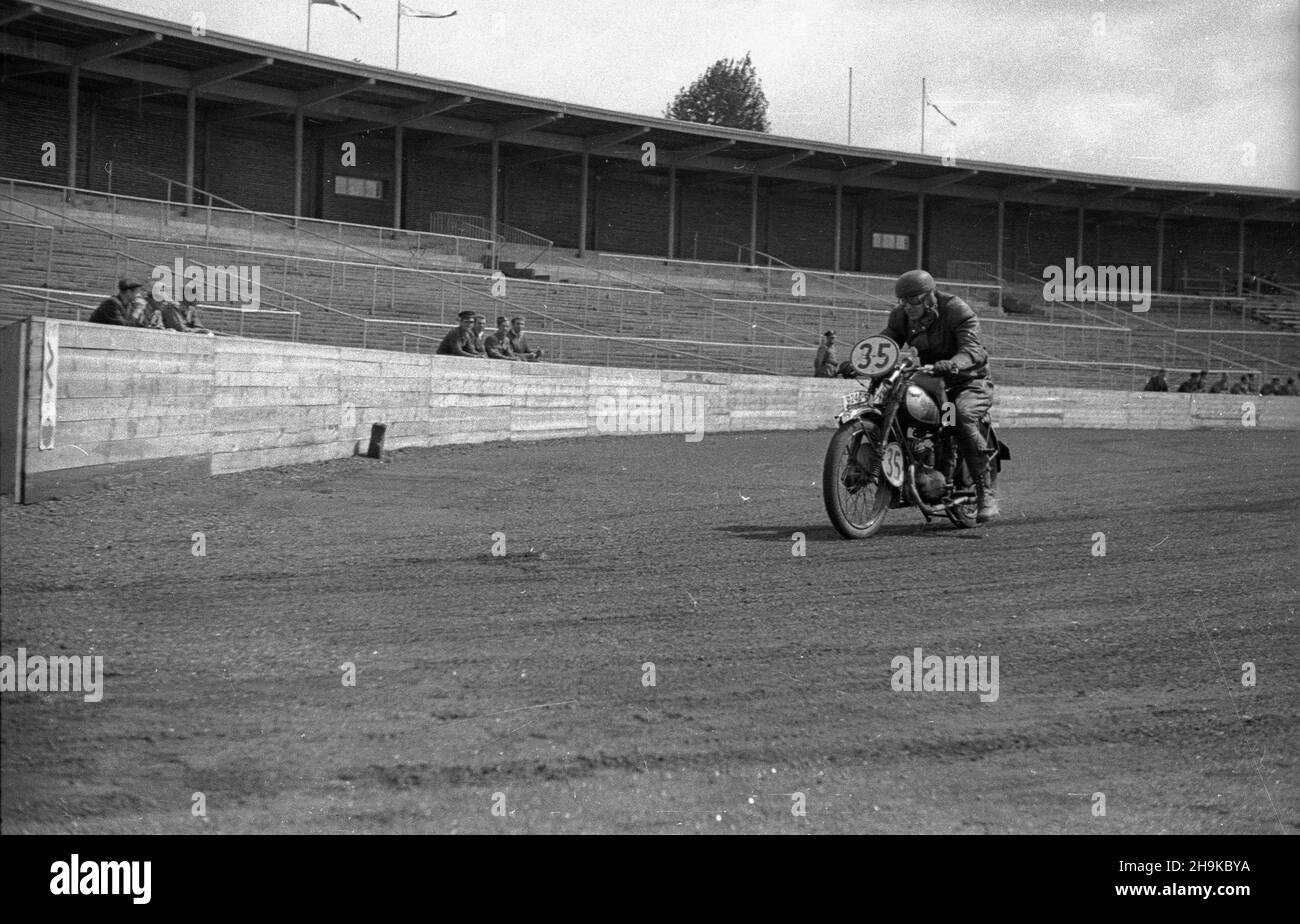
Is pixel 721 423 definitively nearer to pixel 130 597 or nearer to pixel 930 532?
pixel 930 532

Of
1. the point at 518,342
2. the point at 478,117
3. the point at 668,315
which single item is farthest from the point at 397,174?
the point at 518,342

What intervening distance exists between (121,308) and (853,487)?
26.4ft

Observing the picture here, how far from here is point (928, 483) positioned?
382 inches

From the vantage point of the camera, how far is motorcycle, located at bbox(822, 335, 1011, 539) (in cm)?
918

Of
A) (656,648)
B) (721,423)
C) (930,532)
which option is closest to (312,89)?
(721,423)

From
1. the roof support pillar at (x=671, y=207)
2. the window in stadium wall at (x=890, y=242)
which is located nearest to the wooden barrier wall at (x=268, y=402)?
the roof support pillar at (x=671, y=207)

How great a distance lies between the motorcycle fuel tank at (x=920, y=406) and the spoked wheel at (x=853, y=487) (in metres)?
0.41

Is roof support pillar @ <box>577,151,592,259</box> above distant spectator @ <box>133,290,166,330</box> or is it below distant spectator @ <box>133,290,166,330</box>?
above

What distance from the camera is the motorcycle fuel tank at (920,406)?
9461 millimetres

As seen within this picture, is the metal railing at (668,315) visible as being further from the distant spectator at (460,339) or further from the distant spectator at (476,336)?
the distant spectator at (460,339)

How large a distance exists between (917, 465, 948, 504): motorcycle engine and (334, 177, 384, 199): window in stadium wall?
31716mm

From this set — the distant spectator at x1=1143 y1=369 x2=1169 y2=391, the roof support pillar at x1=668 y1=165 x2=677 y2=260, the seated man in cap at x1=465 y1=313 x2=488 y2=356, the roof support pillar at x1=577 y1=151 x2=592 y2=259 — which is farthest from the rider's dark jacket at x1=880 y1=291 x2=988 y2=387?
the roof support pillar at x1=668 y1=165 x2=677 y2=260

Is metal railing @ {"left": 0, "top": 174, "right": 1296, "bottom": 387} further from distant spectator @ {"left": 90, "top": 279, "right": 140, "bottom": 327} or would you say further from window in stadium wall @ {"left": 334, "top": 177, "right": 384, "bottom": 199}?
distant spectator @ {"left": 90, "top": 279, "right": 140, "bottom": 327}

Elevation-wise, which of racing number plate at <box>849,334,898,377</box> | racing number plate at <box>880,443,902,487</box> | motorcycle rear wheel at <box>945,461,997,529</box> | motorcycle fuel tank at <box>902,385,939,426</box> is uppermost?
racing number plate at <box>849,334,898,377</box>
